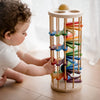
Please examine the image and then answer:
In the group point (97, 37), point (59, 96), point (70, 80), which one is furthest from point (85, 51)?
point (59, 96)

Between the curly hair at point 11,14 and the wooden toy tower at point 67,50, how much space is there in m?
0.15

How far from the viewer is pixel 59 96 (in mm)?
1349

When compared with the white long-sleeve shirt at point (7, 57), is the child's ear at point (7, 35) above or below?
above

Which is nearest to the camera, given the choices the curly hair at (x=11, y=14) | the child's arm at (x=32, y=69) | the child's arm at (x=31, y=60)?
the curly hair at (x=11, y=14)

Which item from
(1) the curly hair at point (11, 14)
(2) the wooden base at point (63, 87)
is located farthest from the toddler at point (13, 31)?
(2) the wooden base at point (63, 87)

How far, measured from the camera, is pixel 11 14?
3.88 feet

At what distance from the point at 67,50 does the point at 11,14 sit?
1.26ft

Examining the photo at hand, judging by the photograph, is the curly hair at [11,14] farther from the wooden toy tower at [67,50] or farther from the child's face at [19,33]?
the wooden toy tower at [67,50]

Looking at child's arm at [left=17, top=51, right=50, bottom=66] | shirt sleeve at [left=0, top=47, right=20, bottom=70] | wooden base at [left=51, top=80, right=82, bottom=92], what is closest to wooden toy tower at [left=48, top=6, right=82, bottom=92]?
wooden base at [left=51, top=80, right=82, bottom=92]

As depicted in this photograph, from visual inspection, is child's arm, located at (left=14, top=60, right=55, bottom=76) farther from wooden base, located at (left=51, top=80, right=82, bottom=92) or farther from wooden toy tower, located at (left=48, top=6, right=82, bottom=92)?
wooden base, located at (left=51, top=80, right=82, bottom=92)

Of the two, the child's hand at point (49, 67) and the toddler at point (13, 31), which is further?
the child's hand at point (49, 67)

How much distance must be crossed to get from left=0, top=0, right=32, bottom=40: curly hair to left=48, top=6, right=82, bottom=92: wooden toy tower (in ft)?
0.49

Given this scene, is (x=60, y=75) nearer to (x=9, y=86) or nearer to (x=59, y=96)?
(x=59, y=96)

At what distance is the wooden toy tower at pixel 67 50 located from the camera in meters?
1.25
